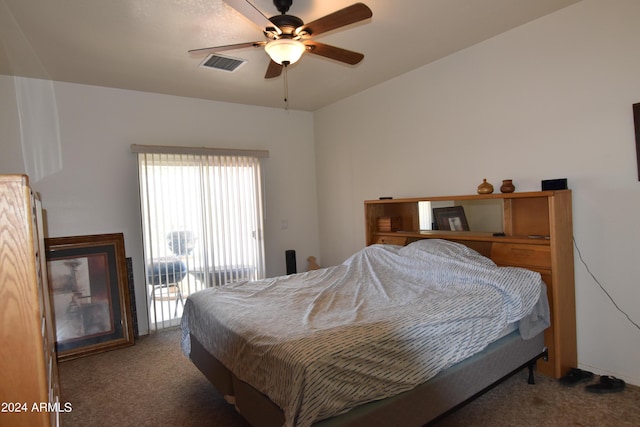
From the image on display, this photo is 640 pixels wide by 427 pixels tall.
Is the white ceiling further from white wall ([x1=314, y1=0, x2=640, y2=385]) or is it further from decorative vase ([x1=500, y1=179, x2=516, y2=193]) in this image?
decorative vase ([x1=500, y1=179, x2=516, y2=193])

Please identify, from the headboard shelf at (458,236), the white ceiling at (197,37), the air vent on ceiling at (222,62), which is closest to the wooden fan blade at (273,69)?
the white ceiling at (197,37)

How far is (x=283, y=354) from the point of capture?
158cm

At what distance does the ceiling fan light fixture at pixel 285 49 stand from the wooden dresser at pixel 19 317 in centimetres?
159

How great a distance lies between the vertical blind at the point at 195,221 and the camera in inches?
152

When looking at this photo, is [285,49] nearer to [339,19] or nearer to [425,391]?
[339,19]

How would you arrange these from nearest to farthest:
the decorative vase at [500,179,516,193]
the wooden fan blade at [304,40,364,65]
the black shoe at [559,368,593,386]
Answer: the wooden fan blade at [304,40,364,65] < the black shoe at [559,368,593,386] < the decorative vase at [500,179,516,193]

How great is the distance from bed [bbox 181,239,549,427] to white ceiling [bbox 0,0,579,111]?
Result: 5.97 ft

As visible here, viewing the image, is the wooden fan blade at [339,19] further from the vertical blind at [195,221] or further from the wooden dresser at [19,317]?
the vertical blind at [195,221]

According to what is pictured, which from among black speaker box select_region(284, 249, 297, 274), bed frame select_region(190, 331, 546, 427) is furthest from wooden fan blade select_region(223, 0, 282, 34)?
black speaker box select_region(284, 249, 297, 274)

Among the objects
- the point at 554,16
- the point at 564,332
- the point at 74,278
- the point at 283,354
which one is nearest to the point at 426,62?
the point at 554,16

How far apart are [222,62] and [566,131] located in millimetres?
2968

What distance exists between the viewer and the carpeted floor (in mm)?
2084

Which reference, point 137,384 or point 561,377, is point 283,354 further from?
point 561,377

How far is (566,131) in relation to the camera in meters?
2.58
